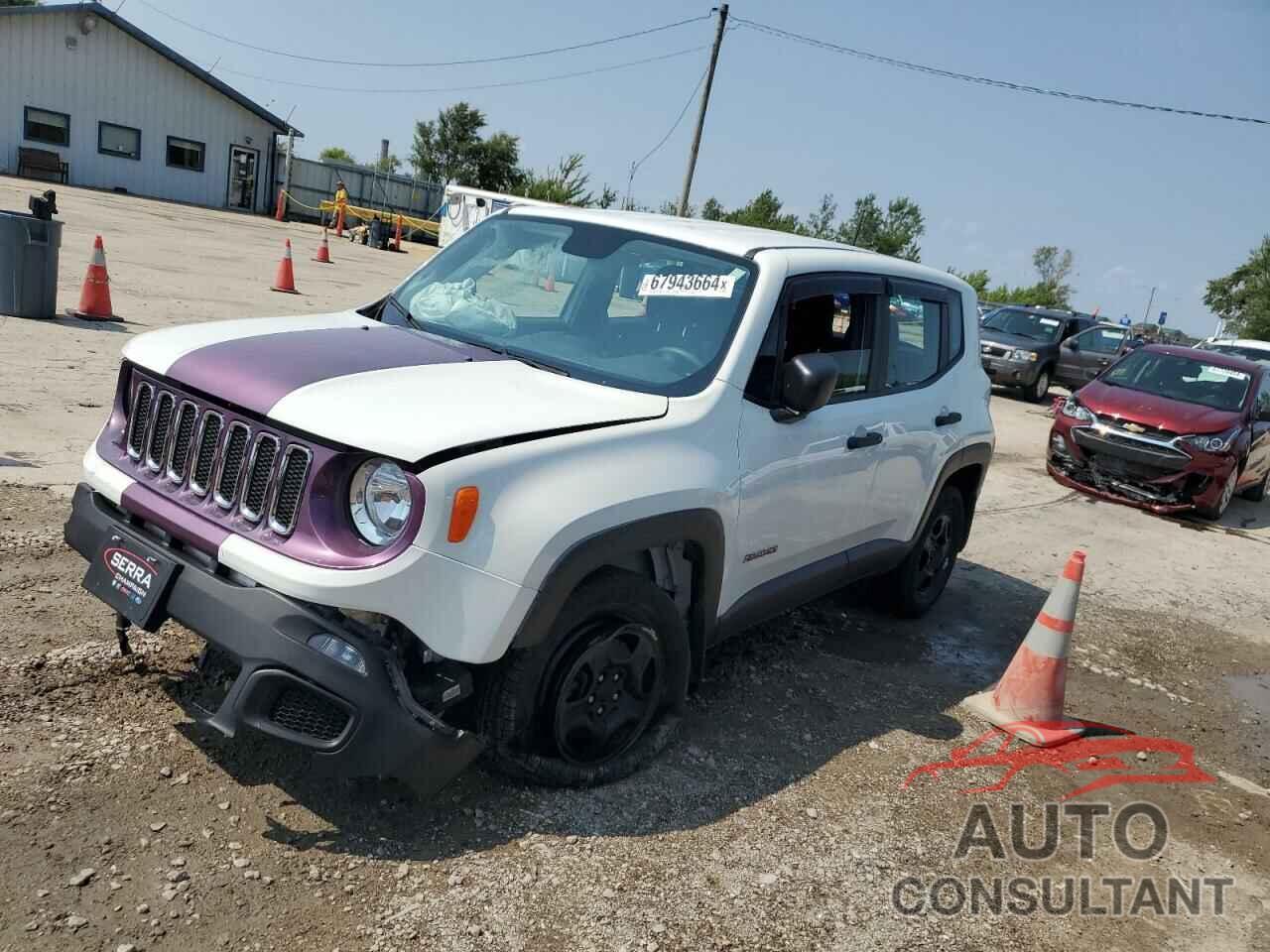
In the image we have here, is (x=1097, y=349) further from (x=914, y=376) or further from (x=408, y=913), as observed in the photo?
(x=408, y=913)

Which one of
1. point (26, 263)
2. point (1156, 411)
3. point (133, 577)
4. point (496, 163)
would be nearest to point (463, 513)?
point (133, 577)

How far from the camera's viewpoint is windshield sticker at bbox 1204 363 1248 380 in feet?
36.7

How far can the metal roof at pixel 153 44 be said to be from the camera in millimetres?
32312

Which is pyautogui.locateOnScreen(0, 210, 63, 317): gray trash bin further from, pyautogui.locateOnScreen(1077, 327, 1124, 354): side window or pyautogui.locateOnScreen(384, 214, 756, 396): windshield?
pyautogui.locateOnScreen(1077, 327, 1124, 354): side window

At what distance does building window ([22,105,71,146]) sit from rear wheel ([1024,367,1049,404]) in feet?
99.2

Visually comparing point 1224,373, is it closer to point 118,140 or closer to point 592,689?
point 592,689

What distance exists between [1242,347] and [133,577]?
2116 centimetres

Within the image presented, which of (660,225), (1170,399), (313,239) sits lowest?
(313,239)

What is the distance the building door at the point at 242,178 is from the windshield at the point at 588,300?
1477 inches

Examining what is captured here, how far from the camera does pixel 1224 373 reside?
1126 centimetres

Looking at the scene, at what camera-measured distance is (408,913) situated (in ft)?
9.61

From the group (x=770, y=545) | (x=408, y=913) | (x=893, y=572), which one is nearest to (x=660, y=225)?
(x=770, y=545)

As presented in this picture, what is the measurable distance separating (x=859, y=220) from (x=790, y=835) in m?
69.5

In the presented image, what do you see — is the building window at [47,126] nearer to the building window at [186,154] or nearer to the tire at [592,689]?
the building window at [186,154]
